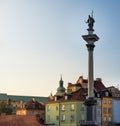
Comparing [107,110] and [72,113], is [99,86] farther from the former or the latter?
[72,113]

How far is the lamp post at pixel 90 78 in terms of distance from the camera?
43812 mm

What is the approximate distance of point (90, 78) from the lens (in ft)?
145

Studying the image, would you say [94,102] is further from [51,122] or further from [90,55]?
[51,122]

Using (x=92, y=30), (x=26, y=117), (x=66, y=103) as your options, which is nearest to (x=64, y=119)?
(x=66, y=103)

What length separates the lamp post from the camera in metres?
43.8

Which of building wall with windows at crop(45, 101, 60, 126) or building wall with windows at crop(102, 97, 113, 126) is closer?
building wall with windows at crop(102, 97, 113, 126)

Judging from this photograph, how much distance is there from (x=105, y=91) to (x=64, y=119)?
11.0m

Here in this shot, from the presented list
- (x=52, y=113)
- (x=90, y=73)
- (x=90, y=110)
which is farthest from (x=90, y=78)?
(x=52, y=113)

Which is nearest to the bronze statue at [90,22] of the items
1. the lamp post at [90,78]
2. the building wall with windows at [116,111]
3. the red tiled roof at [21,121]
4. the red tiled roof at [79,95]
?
the lamp post at [90,78]

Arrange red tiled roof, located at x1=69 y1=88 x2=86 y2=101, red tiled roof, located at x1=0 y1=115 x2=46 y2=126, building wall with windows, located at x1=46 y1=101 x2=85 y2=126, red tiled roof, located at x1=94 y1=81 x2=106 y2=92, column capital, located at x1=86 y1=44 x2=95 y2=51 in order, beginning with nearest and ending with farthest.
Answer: column capital, located at x1=86 y1=44 x2=95 y2=51 < red tiled roof, located at x1=0 y1=115 x2=46 y2=126 < building wall with windows, located at x1=46 y1=101 x2=85 y2=126 < red tiled roof, located at x1=69 y1=88 x2=86 y2=101 < red tiled roof, located at x1=94 y1=81 x2=106 y2=92

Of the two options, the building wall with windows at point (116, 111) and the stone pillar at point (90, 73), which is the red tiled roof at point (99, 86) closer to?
the building wall with windows at point (116, 111)

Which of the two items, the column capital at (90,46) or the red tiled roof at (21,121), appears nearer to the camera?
the column capital at (90,46)

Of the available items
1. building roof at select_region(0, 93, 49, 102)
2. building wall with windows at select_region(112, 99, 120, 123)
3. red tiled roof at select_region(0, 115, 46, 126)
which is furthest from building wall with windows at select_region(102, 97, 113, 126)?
building roof at select_region(0, 93, 49, 102)

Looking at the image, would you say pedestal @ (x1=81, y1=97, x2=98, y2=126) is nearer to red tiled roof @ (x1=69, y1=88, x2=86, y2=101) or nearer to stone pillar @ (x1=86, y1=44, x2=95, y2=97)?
stone pillar @ (x1=86, y1=44, x2=95, y2=97)
